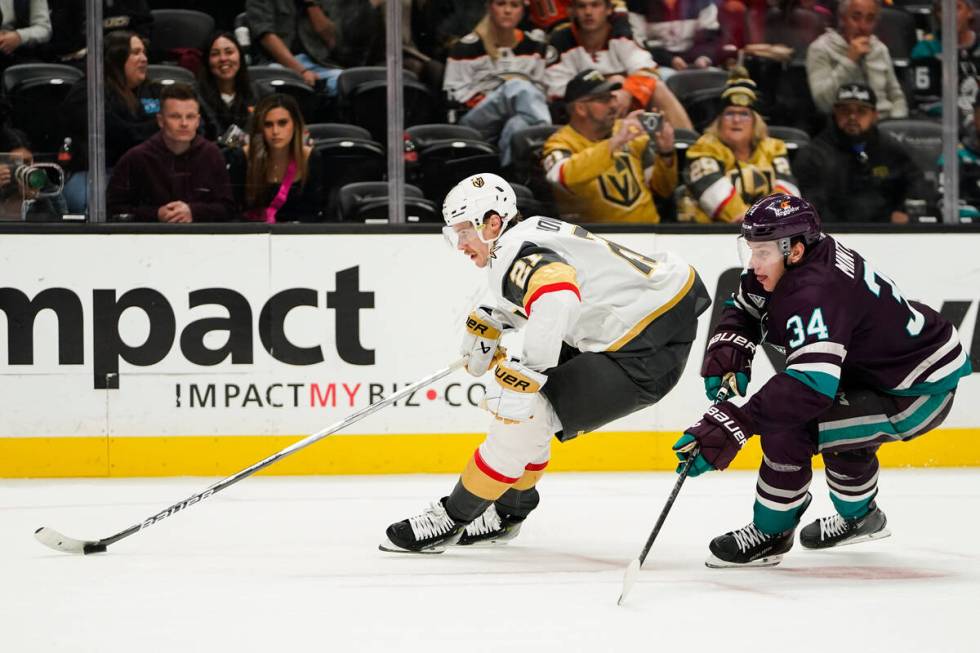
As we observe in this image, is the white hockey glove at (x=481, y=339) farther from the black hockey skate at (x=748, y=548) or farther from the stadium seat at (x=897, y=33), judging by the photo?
the stadium seat at (x=897, y=33)

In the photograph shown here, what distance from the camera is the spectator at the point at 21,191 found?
5355 mm

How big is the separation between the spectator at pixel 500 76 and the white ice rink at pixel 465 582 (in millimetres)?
1795

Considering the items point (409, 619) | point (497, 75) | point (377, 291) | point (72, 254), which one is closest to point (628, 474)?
point (377, 291)

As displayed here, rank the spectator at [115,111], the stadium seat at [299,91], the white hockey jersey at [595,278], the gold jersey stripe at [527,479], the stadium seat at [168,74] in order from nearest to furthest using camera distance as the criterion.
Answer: the white hockey jersey at [595,278] → the gold jersey stripe at [527,479] → the spectator at [115,111] → the stadium seat at [168,74] → the stadium seat at [299,91]

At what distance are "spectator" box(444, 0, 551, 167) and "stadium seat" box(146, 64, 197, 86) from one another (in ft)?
3.66

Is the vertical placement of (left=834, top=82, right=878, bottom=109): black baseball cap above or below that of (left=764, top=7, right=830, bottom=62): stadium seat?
below

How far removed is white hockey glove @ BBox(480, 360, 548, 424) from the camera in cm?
338

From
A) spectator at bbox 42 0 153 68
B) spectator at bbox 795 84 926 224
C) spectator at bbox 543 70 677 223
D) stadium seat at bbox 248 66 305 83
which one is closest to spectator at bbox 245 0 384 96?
stadium seat at bbox 248 66 305 83

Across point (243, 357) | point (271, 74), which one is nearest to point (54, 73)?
point (271, 74)

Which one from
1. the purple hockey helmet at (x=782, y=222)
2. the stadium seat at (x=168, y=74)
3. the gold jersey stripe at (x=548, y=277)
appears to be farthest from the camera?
the stadium seat at (x=168, y=74)

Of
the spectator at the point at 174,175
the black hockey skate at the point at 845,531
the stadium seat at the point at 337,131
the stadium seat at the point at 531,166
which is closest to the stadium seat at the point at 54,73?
the spectator at the point at 174,175

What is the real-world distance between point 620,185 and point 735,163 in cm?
55

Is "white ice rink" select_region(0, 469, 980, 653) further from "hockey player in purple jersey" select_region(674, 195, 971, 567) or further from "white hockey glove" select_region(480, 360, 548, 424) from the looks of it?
"white hockey glove" select_region(480, 360, 548, 424)

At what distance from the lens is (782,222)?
325 centimetres
